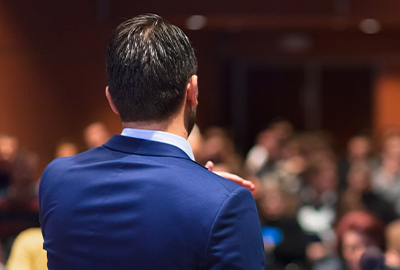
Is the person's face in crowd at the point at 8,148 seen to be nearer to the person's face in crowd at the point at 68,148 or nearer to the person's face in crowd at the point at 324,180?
the person's face in crowd at the point at 68,148

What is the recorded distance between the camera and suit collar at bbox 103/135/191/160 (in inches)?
32.5

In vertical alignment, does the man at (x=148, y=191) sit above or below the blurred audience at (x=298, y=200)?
above

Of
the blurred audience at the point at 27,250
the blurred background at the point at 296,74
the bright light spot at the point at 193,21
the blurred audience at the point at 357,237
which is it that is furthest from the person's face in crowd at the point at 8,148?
the blurred audience at the point at 357,237

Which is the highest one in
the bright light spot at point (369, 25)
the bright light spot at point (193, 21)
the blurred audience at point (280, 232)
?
the bright light spot at point (369, 25)

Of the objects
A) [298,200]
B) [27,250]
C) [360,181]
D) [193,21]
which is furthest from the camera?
[360,181]

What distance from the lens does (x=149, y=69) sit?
81 cm

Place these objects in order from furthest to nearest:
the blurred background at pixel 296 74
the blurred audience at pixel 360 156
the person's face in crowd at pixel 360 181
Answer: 1. the blurred audience at pixel 360 156
2. the person's face in crowd at pixel 360 181
3. the blurred background at pixel 296 74

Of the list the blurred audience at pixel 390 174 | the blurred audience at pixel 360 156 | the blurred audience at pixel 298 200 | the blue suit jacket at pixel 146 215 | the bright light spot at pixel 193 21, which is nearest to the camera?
the blue suit jacket at pixel 146 215

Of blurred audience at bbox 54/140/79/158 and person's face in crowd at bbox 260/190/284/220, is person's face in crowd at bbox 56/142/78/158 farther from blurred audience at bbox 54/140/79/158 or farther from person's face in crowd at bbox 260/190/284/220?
person's face in crowd at bbox 260/190/284/220

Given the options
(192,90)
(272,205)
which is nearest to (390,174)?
(272,205)

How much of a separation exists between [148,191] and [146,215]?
0.03 metres

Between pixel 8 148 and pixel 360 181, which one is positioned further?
pixel 360 181

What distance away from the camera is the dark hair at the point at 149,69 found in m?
0.81

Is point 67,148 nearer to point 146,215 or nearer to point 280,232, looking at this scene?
point 280,232
